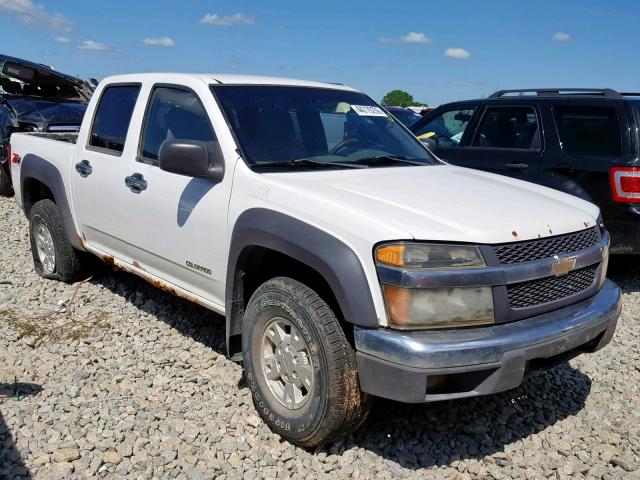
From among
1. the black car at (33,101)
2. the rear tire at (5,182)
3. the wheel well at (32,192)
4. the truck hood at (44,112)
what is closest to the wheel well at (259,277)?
the wheel well at (32,192)

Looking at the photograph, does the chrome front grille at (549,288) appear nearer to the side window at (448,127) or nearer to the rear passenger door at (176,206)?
the rear passenger door at (176,206)

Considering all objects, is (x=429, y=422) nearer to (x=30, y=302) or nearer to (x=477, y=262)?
(x=477, y=262)

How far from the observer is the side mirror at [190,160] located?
3496mm

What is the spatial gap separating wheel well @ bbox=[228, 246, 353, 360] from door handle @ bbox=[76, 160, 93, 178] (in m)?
1.93

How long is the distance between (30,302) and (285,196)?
3130 mm

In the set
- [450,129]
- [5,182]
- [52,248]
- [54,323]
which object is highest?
[450,129]

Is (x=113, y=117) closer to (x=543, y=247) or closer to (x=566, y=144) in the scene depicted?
(x=543, y=247)

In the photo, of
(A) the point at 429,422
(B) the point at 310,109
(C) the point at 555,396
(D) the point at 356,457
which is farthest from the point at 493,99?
(D) the point at 356,457

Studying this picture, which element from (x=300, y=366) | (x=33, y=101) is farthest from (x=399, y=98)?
(x=300, y=366)

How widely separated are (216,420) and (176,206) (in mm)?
1264

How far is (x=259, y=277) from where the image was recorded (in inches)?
142

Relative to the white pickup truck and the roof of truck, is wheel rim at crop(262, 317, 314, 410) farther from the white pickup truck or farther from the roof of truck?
the roof of truck

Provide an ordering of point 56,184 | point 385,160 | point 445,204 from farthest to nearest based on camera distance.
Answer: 1. point 56,184
2. point 385,160
3. point 445,204

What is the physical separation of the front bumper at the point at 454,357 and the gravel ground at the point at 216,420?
0.57 meters
